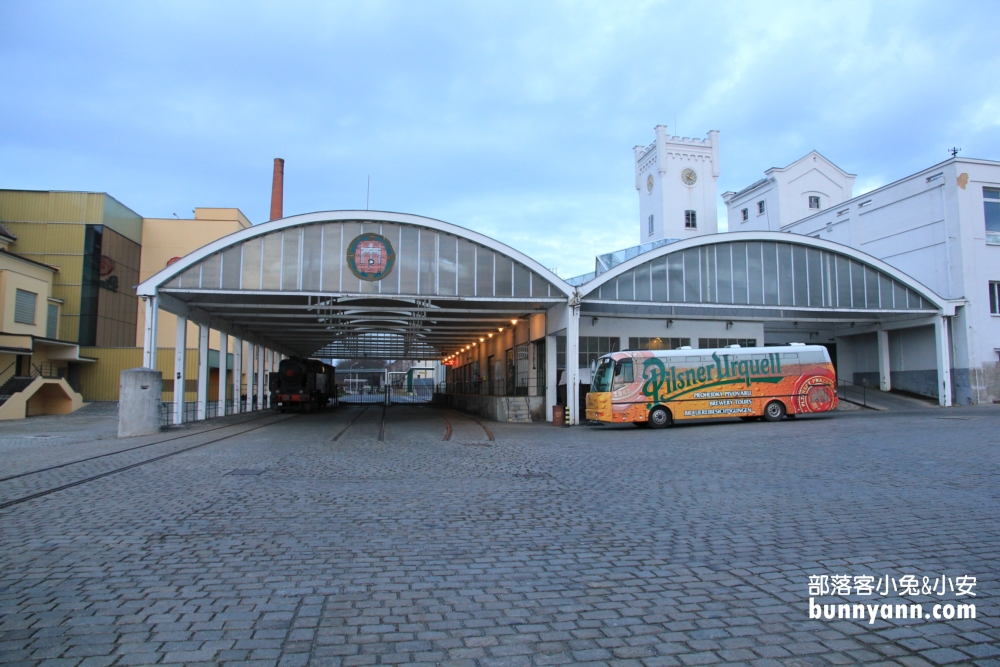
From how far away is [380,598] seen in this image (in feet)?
15.1

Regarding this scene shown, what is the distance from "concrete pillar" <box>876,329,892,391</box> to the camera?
32.6 metres

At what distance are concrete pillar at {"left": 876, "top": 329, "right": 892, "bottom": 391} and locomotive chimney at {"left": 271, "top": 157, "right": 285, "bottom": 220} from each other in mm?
38033

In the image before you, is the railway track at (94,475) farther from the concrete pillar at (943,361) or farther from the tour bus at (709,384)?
the concrete pillar at (943,361)

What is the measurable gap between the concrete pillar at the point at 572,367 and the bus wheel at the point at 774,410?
22.3 ft

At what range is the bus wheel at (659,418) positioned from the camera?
21609mm

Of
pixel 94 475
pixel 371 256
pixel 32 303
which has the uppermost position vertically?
pixel 371 256

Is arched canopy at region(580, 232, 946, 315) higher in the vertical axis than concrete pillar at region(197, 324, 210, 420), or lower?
higher

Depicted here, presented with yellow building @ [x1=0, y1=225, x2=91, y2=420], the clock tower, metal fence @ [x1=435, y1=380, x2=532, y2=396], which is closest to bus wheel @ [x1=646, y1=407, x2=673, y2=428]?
metal fence @ [x1=435, y1=380, x2=532, y2=396]

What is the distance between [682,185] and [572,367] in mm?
37333

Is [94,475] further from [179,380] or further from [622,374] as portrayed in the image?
[622,374]

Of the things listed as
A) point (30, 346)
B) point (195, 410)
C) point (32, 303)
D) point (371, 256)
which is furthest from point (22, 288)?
point (371, 256)

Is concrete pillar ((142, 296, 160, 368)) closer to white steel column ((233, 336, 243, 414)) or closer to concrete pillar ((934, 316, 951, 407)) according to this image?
white steel column ((233, 336, 243, 414))

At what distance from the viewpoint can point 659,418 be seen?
2170cm

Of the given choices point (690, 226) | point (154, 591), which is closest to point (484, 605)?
point (154, 591)
